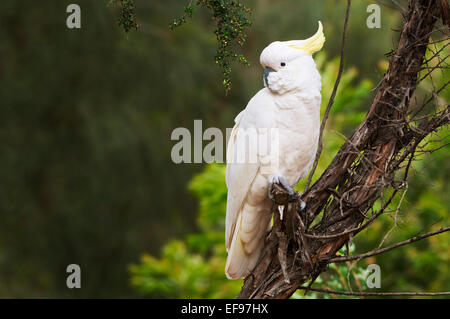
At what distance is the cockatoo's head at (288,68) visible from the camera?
86.6 inches

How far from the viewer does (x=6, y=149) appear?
245 inches

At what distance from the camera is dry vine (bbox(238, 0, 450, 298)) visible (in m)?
2.01

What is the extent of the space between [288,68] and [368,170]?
51cm

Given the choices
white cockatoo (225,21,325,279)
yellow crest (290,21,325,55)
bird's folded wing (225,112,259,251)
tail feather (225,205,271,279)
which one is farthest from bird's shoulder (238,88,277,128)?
tail feather (225,205,271,279)

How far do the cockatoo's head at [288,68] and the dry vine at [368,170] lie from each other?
0.30 metres

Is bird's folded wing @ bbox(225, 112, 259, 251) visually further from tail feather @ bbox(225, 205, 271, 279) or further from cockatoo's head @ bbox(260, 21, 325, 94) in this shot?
cockatoo's head @ bbox(260, 21, 325, 94)

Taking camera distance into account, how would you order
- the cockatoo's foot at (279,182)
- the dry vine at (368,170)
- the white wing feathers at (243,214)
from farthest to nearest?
the white wing feathers at (243,214) → the cockatoo's foot at (279,182) → the dry vine at (368,170)

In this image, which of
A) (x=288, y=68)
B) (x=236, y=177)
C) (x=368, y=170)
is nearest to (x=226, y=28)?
(x=288, y=68)

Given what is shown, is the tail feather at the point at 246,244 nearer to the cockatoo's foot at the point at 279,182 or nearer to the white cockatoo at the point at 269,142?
the white cockatoo at the point at 269,142

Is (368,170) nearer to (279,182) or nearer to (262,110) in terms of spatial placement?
(279,182)

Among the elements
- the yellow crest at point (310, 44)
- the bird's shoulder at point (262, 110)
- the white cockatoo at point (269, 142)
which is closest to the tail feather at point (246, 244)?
the white cockatoo at point (269, 142)

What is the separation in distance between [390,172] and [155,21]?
16.2 feet

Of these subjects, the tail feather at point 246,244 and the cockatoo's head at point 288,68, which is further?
the tail feather at point 246,244
